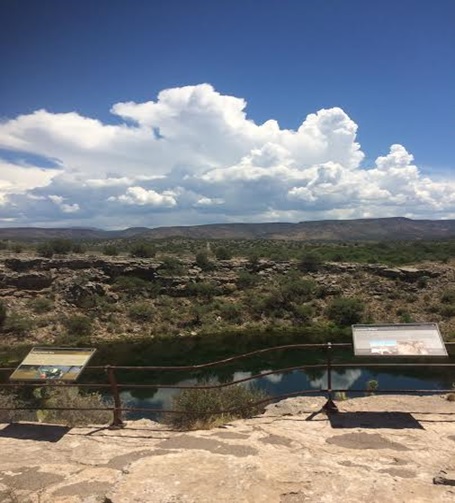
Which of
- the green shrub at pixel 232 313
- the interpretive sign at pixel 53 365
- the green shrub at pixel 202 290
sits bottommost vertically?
the green shrub at pixel 232 313

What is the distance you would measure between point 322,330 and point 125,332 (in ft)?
57.0

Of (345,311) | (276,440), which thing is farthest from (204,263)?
(276,440)

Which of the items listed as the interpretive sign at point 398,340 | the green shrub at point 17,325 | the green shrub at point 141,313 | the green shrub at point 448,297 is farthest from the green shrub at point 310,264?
the interpretive sign at point 398,340

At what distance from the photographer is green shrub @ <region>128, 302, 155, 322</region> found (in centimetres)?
4691

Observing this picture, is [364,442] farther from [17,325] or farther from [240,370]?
[17,325]

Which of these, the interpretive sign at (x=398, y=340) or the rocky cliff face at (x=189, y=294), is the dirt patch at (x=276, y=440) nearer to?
the interpretive sign at (x=398, y=340)

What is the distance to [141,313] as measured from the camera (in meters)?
46.9

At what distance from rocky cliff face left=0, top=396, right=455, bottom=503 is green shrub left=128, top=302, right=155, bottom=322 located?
38.9m

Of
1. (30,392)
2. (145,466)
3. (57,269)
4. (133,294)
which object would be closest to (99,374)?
(30,392)

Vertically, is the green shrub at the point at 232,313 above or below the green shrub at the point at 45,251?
below

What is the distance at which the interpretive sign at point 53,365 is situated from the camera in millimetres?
8070

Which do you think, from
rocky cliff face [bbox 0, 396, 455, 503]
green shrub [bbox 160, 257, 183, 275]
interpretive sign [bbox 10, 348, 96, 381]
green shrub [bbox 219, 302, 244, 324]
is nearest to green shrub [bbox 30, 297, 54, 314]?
green shrub [bbox 160, 257, 183, 275]

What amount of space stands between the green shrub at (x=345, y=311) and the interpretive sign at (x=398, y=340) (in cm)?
3836

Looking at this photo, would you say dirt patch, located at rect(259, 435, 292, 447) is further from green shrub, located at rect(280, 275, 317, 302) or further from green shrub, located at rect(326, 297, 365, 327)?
green shrub, located at rect(280, 275, 317, 302)
